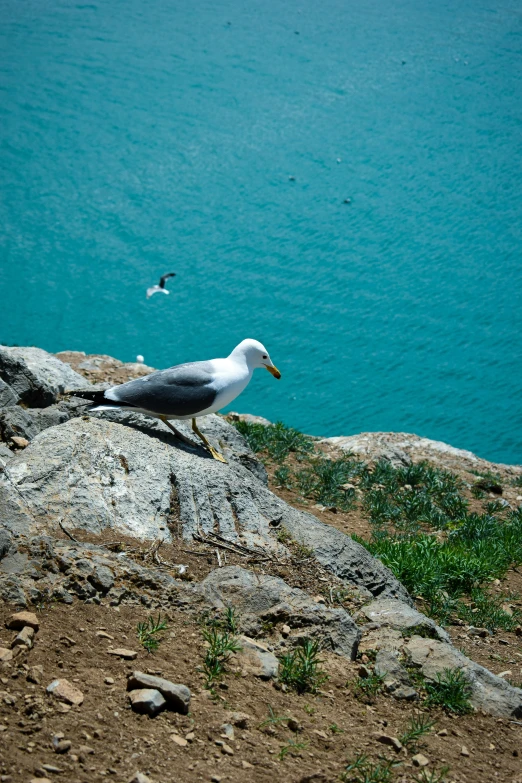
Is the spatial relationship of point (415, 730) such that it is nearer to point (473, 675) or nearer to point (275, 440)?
point (473, 675)

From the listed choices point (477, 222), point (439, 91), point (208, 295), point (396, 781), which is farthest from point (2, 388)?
point (439, 91)

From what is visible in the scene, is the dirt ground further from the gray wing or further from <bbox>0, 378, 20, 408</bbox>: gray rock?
<bbox>0, 378, 20, 408</bbox>: gray rock

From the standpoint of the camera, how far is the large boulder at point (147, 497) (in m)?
3.32

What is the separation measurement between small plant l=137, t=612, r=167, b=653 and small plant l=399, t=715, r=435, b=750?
2.96ft

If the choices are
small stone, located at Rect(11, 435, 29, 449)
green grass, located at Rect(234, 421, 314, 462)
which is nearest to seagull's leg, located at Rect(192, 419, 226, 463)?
small stone, located at Rect(11, 435, 29, 449)

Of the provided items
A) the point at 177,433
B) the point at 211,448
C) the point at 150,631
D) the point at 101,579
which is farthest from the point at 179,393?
the point at 150,631

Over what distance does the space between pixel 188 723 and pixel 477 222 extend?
39.0 feet

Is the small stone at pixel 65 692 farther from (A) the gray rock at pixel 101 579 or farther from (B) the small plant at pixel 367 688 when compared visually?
(B) the small plant at pixel 367 688

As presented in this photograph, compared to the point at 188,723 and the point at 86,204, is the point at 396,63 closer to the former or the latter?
the point at 86,204

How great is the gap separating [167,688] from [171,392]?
6.60ft

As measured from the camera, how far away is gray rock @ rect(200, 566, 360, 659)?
300 cm

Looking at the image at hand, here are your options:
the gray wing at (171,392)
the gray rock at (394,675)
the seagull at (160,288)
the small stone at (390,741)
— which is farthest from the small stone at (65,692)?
the seagull at (160,288)

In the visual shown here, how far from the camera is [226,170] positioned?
1341cm

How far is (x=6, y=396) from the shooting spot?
15.0 ft
